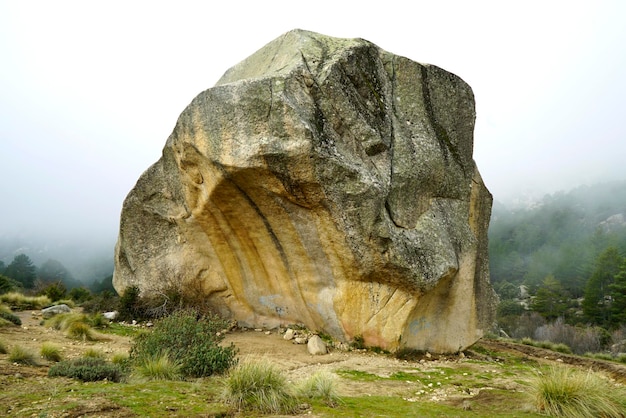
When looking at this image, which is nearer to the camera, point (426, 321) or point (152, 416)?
point (152, 416)

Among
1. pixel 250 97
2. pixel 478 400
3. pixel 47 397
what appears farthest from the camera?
pixel 250 97

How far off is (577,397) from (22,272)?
65.9m

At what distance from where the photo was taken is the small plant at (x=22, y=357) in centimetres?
788

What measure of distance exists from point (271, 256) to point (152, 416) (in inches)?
326

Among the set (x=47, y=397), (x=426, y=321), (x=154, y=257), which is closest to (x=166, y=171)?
(x=154, y=257)

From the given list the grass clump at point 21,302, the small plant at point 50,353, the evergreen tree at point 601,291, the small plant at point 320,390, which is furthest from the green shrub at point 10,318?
the evergreen tree at point 601,291

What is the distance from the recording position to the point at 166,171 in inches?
604

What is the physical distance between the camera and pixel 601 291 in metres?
42.8

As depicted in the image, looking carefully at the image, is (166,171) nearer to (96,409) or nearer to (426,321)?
(426,321)

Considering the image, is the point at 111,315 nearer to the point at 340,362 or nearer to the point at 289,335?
the point at 289,335

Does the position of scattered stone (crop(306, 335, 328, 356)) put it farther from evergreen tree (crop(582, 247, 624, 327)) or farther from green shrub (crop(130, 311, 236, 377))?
evergreen tree (crop(582, 247, 624, 327))

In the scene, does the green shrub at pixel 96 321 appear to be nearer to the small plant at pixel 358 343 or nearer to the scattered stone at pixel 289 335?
the scattered stone at pixel 289 335

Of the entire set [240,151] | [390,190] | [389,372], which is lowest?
[389,372]

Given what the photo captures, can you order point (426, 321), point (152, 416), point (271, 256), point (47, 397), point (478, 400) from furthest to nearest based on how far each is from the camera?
point (271, 256) < point (426, 321) < point (478, 400) < point (47, 397) < point (152, 416)
